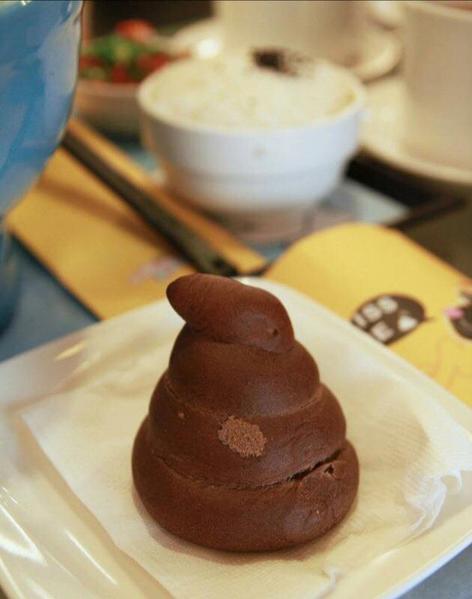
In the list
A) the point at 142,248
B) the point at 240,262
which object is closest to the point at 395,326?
the point at 240,262

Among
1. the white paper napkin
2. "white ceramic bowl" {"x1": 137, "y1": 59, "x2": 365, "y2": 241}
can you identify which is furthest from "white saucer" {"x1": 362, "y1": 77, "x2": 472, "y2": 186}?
the white paper napkin

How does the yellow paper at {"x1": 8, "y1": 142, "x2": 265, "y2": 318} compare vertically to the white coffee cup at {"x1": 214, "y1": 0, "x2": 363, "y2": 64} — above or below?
below

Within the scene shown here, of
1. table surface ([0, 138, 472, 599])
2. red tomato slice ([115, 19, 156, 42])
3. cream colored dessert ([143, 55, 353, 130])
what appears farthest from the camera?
red tomato slice ([115, 19, 156, 42])

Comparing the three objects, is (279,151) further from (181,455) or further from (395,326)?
(181,455)

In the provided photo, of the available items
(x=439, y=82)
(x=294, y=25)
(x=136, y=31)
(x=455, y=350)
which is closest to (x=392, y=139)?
(x=439, y=82)

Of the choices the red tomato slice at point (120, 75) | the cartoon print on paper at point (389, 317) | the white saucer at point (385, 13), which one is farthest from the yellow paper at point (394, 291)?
the red tomato slice at point (120, 75)

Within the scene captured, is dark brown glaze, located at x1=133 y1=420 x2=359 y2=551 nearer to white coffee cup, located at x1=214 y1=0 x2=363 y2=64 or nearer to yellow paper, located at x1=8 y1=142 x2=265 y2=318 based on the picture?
yellow paper, located at x1=8 y1=142 x2=265 y2=318

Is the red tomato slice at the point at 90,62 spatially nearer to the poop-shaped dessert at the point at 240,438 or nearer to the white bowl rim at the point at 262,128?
the white bowl rim at the point at 262,128
